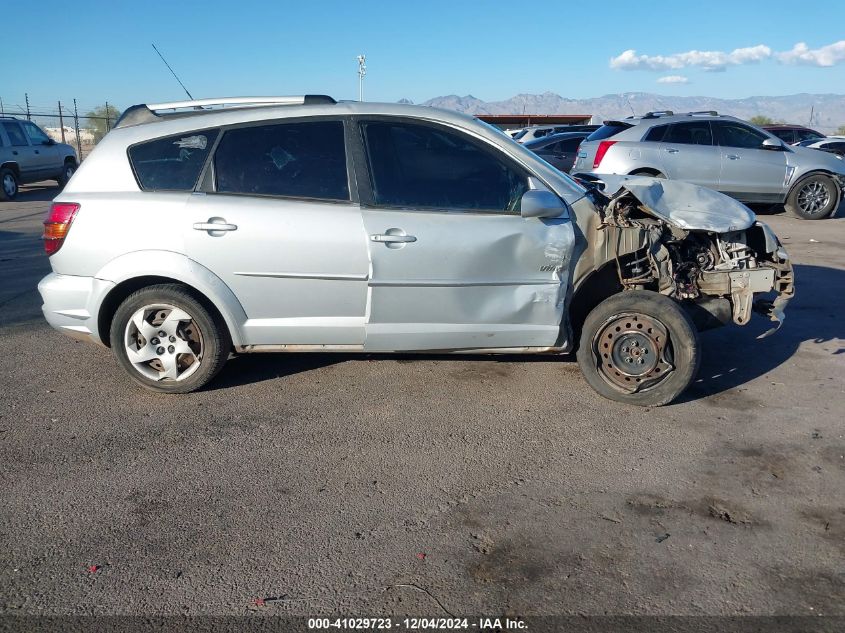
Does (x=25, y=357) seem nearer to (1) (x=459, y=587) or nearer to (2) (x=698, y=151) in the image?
(1) (x=459, y=587)

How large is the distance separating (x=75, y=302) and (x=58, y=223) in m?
0.52

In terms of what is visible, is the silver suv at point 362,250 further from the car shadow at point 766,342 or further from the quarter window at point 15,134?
the quarter window at point 15,134

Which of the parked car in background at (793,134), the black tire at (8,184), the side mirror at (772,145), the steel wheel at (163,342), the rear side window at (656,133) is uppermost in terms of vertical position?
the parked car in background at (793,134)

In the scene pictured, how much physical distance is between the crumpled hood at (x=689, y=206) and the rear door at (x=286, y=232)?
1869 mm

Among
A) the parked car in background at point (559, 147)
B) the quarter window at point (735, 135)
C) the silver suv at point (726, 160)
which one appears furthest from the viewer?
the parked car in background at point (559, 147)

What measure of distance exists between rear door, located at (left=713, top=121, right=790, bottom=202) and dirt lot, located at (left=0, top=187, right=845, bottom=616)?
24.5ft

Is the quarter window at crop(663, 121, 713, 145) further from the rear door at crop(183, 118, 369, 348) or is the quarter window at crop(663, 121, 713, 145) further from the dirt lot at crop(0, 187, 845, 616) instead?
the rear door at crop(183, 118, 369, 348)

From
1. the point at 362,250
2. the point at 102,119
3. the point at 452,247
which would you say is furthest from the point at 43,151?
the point at 452,247

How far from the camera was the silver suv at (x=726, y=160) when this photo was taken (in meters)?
12.0

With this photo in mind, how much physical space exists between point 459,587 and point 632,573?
719 millimetres

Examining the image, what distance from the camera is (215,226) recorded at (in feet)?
14.6

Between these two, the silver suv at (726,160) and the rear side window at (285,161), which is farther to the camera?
the silver suv at (726,160)

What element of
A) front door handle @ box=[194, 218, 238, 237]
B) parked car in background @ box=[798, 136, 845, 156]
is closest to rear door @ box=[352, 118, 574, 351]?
front door handle @ box=[194, 218, 238, 237]

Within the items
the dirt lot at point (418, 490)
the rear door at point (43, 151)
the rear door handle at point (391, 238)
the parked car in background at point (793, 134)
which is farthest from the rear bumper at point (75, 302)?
the parked car in background at point (793, 134)
